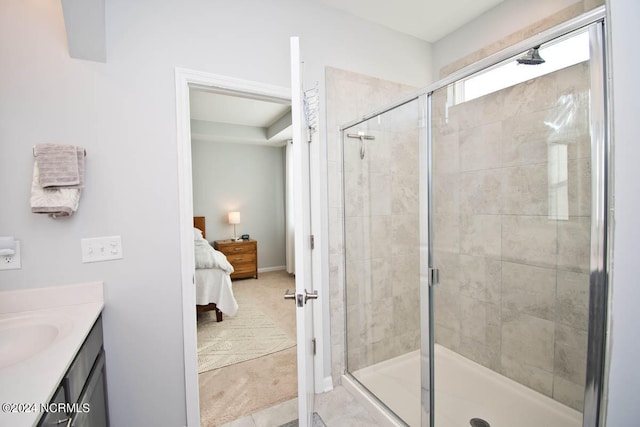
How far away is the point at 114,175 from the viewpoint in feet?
4.78

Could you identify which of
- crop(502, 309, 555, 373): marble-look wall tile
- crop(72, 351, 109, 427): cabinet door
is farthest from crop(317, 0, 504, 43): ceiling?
crop(72, 351, 109, 427): cabinet door

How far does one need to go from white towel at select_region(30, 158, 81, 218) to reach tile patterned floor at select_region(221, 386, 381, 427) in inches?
59.7

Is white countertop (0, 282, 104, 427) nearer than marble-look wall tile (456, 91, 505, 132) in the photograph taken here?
Yes

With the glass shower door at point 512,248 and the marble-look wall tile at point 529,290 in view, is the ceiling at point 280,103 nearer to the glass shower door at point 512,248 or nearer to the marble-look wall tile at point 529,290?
the glass shower door at point 512,248

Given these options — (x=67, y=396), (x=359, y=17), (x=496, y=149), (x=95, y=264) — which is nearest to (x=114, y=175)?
(x=95, y=264)

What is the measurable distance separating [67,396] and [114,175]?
39.0 inches

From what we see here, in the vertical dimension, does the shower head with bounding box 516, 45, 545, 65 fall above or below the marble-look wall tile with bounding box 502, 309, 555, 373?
above

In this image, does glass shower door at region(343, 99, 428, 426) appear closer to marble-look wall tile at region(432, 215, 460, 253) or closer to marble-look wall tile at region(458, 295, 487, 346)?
marble-look wall tile at region(432, 215, 460, 253)

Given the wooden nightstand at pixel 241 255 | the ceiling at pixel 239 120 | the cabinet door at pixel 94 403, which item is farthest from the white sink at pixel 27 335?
the wooden nightstand at pixel 241 255

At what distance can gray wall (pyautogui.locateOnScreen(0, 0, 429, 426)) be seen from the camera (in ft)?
4.28

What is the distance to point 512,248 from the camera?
1.87m

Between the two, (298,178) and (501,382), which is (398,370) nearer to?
(501,382)

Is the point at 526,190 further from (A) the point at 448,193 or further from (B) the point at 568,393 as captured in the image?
(B) the point at 568,393

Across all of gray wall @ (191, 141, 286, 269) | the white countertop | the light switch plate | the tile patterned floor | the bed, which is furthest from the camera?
gray wall @ (191, 141, 286, 269)
